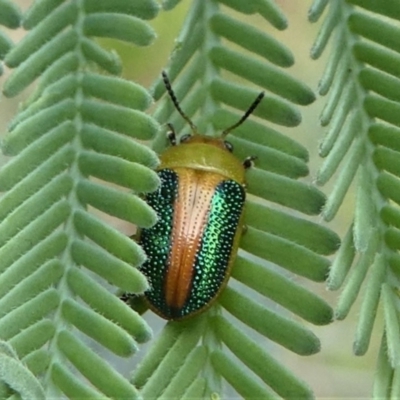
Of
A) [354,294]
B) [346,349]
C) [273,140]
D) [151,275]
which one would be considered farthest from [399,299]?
Result: [346,349]

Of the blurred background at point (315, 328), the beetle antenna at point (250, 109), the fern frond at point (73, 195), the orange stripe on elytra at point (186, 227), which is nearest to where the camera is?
the fern frond at point (73, 195)

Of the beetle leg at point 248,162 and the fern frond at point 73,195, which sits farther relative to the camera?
the beetle leg at point 248,162

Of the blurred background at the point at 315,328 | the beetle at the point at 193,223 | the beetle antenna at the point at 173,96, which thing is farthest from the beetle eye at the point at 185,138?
the blurred background at the point at 315,328

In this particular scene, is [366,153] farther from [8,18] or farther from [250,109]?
[8,18]

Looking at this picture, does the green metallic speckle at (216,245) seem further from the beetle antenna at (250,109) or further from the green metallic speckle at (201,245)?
the beetle antenna at (250,109)

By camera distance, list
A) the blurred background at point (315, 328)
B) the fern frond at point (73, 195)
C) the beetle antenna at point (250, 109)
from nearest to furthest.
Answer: the fern frond at point (73, 195) → the beetle antenna at point (250, 109) → the blurred background at point (315, 328)

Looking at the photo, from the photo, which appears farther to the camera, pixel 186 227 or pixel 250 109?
pixel 186 227

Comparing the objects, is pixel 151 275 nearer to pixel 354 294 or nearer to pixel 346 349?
pixel 354 294

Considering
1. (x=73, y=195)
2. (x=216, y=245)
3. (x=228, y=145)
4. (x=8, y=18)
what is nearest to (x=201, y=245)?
(x=216, y=245)
